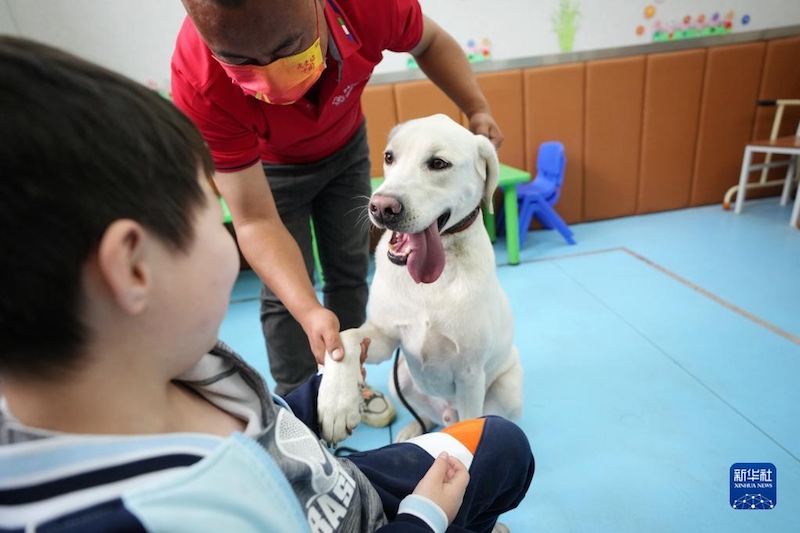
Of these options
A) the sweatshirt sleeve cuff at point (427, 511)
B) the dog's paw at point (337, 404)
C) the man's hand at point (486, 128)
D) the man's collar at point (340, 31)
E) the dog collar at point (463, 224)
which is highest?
the man's collar at point (340, 31)

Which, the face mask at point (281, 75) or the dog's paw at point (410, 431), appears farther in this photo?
the dog's paw at point (410, 431)

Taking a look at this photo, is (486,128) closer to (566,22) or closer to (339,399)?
(339,399)

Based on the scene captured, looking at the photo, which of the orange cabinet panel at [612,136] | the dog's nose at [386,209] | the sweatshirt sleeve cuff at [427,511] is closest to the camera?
the sweatshirt sleeve cuff at [427,511]

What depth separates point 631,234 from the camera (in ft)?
8.47

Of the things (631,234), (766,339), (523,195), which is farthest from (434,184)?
(631,234)

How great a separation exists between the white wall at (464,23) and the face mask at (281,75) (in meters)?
1.89

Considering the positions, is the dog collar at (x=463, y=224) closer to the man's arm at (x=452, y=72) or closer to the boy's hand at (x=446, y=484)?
the man's arm at (x=452, y=72)

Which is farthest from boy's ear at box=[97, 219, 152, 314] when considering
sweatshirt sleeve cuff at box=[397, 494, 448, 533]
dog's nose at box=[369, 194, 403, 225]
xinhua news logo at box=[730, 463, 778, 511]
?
xinhua news logo at box=[730, 463, 778, 511]

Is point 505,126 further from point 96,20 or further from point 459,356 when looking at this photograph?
point 96,20

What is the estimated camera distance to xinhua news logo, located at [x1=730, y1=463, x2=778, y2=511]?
99cm

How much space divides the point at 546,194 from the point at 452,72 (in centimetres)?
156

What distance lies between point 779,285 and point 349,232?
188 centimetres

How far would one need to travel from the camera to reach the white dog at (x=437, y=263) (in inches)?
34.3

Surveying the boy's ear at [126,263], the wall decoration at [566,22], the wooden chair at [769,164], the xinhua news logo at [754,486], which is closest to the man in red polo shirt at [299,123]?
the boy's ear at [126,263]
